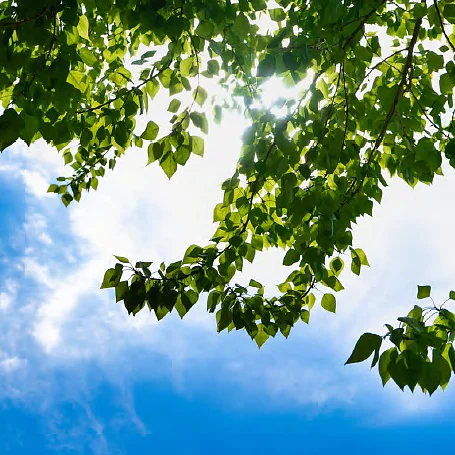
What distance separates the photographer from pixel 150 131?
8.63 feet

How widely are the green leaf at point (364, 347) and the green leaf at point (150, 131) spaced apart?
1.56 meters

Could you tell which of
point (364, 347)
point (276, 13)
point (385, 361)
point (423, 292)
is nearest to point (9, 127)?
point (364, 347)

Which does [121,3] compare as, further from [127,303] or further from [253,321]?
[253,321]

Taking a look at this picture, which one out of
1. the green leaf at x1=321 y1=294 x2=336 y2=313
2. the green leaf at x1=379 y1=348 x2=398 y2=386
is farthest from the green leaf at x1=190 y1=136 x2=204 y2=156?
the green leaf at x1=379 y1=348 x2=398 y2=386

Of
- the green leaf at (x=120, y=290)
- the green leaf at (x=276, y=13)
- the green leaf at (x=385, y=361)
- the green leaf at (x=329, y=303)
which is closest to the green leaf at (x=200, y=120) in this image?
the green leaf at (x=120, y=290)

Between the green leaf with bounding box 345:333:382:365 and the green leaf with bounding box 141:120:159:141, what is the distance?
61.6 inches

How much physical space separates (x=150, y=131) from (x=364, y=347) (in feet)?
5.24

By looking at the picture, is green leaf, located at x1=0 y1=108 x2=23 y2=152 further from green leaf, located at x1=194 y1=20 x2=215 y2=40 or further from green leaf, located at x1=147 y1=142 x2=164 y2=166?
green leaf, located at x1=194 y1=20 x2=215 y2=40

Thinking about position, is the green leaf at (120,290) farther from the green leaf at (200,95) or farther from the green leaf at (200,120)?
the green leaf at (200,95)

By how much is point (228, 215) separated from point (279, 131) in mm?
862

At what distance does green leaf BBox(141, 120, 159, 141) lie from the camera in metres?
2.62

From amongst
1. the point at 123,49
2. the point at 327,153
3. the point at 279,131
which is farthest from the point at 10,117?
the point at 123,49

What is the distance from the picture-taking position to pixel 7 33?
6.48ft

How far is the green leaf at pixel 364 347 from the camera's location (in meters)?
1.56
